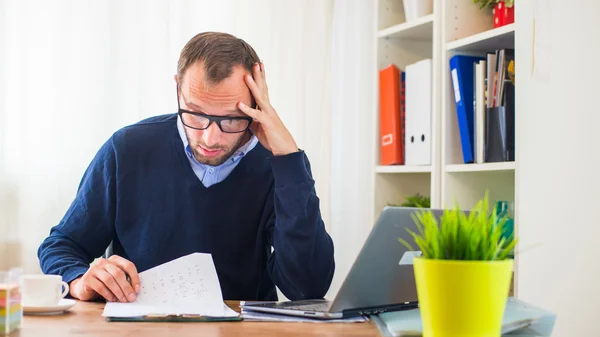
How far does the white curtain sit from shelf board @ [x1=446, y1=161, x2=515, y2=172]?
87 centimetres

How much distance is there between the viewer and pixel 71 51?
7.55ft

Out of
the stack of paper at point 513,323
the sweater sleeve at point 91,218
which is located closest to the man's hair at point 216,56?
the sweater sleeve at point 91,218

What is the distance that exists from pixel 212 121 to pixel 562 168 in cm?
103

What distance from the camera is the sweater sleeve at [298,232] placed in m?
1.58

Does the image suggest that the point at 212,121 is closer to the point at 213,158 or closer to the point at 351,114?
the point at 213,158

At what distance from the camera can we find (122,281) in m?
1.33

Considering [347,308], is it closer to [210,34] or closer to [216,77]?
[216,77]

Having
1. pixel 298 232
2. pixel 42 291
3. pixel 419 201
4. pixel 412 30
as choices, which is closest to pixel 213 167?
pixel 298 232

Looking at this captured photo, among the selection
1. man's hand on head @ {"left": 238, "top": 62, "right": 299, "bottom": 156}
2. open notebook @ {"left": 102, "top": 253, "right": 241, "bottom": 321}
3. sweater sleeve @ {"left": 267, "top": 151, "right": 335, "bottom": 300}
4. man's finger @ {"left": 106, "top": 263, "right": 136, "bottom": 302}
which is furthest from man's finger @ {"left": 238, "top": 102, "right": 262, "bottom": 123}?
man's finger @ {"left": 106, "top": 263, "right": 136, "bottom": 302}

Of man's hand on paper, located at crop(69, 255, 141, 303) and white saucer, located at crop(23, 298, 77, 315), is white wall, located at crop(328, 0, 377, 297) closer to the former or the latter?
man's hand on paper, located at crop(69, 255, 141, 303)

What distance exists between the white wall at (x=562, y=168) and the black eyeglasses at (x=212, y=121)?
0.85m

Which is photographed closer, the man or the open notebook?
the open notebook

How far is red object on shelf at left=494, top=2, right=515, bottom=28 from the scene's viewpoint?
2234 mm

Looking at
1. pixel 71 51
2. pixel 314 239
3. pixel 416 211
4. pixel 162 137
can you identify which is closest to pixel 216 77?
pixel 162 137
